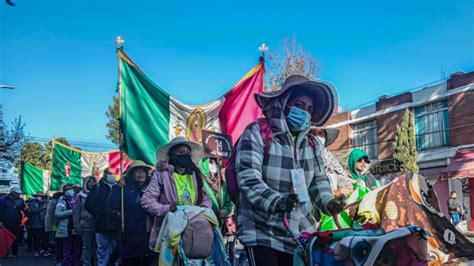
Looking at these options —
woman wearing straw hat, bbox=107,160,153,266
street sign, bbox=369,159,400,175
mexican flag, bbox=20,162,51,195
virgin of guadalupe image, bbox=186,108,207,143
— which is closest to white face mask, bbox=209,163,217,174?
virgin of guadalupe image, bbox=186,108,207,143

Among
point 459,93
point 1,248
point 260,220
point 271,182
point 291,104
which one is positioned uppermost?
point 459,93

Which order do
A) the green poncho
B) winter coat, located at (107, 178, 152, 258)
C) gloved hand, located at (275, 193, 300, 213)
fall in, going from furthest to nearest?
winter coat, located at (107, 178, 152, 258) → the green poncho → gloved hand, located at (275, 193, 300, 213)

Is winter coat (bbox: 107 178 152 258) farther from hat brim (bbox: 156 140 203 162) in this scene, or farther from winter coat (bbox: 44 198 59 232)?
winter coat (bbox: 44 198 59 232)

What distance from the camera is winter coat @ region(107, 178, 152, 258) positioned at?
7.75 metres

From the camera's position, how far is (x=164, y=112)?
9.14 metres

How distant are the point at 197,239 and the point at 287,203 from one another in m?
2.39

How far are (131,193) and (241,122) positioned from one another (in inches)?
105

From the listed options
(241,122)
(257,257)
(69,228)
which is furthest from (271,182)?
(69,228)

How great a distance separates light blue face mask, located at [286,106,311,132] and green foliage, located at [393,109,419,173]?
87.1 ft

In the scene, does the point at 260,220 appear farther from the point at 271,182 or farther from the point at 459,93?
the point at 459,93

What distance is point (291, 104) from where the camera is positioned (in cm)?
410

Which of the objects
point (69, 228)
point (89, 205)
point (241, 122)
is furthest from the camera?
point (69, 228)

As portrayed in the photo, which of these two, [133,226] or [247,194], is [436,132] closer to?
[133,226]

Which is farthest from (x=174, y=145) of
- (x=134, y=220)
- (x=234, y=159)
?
(x=234, y=159)
